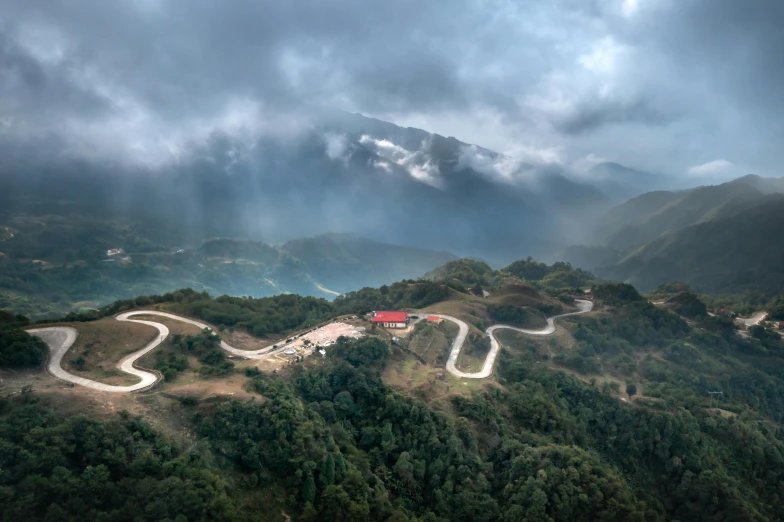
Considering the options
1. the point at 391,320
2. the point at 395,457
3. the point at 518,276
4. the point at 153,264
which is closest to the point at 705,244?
the point at 518,276

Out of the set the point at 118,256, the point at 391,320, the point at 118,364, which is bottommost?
the point at 118,364

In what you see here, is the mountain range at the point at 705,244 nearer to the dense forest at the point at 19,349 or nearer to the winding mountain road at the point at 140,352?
the winding mountain road at the point at 140,352

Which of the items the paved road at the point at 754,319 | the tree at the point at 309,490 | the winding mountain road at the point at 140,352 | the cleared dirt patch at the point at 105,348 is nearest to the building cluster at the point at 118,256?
the winding mountain road at the point at 140,352

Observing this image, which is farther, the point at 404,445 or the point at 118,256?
the point at 118,256

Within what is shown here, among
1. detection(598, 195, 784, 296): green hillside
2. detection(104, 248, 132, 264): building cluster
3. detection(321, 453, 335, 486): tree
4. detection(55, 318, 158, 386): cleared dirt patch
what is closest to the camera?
detection(321, 453, 335, 486): tree

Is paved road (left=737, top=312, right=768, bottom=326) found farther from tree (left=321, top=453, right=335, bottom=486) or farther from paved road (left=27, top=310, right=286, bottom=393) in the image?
paved road (left=27, top=310, right=286, bottom=393)

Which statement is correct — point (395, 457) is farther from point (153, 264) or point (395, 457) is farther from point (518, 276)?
point (153, 264)

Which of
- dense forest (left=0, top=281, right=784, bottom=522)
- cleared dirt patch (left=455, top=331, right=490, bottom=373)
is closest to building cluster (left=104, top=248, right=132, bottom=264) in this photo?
dense forest (left=0, top=281, right=784, bottom=522)
